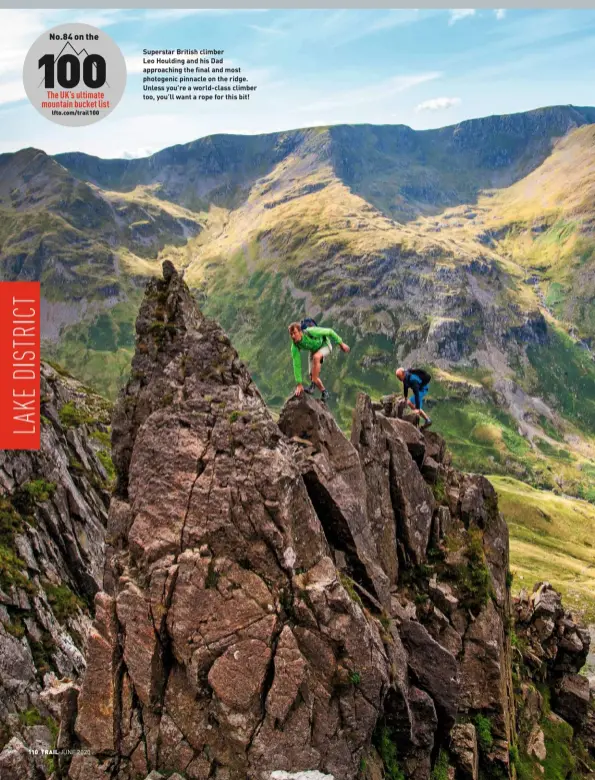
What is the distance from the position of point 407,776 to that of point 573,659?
43.8 m

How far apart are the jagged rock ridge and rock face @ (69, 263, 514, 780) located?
0.18 feet

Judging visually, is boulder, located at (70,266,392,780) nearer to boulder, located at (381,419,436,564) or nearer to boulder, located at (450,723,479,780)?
boulder, located at (381,419,436,564)

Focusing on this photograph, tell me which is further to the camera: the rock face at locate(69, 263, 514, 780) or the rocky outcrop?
the rocky outcrop

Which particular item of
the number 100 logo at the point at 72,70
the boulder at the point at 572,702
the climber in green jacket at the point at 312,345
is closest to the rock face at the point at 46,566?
the climber in green jacket at the point at 312,345

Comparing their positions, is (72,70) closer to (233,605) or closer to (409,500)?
(409,500)

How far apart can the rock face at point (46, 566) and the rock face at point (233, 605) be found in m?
16.9

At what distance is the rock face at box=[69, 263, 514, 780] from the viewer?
2045cm

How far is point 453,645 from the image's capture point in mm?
33562

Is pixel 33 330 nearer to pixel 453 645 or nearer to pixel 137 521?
pixel 137 521

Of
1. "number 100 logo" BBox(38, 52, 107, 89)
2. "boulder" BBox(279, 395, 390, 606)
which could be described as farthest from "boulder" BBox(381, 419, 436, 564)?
"number 100 logo" BBox(38, 52, 107, 89)

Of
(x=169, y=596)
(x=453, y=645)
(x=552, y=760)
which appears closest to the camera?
(x=169, y=596)

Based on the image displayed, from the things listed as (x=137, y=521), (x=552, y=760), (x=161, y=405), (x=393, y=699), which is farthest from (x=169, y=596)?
(x=552, y=760)

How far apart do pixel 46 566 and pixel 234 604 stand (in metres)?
38.1

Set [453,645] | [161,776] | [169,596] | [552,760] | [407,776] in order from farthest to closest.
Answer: [552,760], [453,645], [407,776], [169,596], [161,776]
